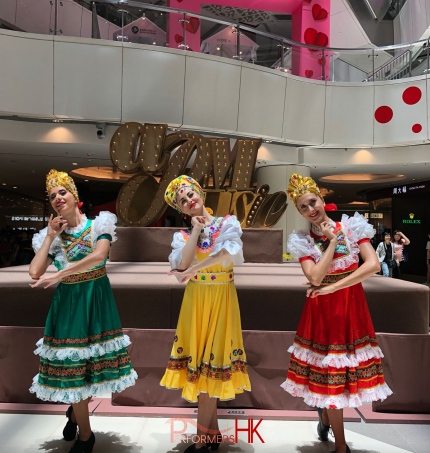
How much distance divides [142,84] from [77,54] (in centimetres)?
170

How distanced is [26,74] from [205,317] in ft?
31.9

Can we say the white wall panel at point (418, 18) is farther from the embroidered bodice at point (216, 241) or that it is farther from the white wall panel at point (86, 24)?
the embroidered bodice at point (216, 241)

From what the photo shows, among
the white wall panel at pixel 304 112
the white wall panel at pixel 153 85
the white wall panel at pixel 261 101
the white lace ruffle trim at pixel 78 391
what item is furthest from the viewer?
the white wall panel at pixel 304 112

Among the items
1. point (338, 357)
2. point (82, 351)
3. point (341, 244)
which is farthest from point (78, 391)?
point (341, 244)

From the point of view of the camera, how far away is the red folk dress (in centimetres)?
246

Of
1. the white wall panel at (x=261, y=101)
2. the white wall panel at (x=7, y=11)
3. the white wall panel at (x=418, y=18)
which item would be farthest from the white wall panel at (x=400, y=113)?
the white wall panel at (x=7, y=11)

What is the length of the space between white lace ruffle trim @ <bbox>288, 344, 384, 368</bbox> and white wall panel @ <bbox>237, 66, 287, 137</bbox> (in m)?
10.5

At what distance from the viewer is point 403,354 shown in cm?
343

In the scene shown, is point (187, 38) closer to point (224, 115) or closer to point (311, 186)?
point (224, 115)

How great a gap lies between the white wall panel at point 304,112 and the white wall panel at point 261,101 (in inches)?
12.2

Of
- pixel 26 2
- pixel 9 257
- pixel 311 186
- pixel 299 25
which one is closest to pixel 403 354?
pixel 311 186

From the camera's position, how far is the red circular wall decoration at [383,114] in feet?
44.9

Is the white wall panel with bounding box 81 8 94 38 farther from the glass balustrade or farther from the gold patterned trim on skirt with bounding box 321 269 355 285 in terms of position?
A: the gold patterned trim on skirt with bounding box 321 269 355 285

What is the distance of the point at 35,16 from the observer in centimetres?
1014
